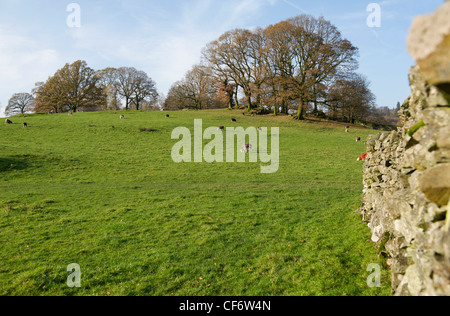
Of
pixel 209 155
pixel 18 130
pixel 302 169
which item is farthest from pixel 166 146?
pixel 18 130

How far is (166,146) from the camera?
32.0m

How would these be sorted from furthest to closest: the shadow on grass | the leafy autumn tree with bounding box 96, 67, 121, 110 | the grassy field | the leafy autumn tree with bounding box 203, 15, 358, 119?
the leafy autumn tree with bounding box 96, 67, 121, 110 < the leafy autumn tree with bounding box 203, 15, 358, 119 < the shadow on grass < the grassy field

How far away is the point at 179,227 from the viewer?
11891 mm

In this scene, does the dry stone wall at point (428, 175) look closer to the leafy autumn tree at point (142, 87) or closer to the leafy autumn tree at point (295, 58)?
the leafy autumn tree at point (295, 58)

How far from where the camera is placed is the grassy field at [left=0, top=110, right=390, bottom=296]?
785 cm

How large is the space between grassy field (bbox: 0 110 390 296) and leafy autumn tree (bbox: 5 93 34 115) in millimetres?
68115

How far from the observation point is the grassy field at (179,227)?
Answer: 7.85 meters

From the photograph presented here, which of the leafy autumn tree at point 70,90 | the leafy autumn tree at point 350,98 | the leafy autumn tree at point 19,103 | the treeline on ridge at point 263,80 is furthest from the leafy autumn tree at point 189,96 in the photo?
the leafy autumn tree at point 19,103

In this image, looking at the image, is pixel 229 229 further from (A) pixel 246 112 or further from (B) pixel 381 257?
(A) pixel 246 112

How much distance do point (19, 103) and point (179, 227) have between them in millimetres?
94090

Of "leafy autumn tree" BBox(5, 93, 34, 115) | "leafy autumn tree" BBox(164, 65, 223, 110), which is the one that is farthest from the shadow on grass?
"leafy autumn tree" BBox(5, 93, 34, 115)

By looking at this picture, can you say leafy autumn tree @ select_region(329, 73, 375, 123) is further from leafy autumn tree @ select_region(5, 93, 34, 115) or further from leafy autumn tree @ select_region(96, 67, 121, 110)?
leafy autumn tree @ select_region(5, 93, 34, 115)

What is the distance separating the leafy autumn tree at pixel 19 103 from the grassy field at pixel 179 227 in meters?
68.1

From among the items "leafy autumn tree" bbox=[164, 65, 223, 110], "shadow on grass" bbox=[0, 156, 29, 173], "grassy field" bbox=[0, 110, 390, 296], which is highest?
"leafy autumn tree" bbox=[164, 65, 223, 110]
